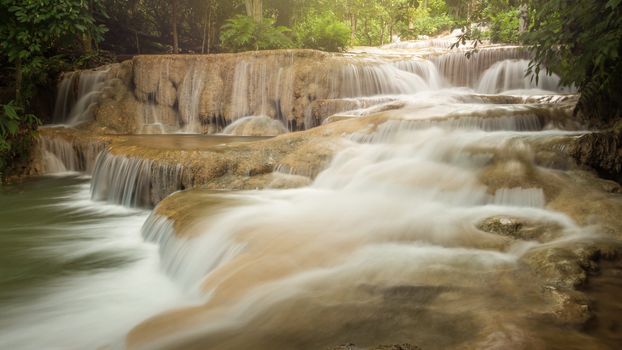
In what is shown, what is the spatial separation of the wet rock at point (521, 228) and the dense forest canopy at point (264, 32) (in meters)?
1.60

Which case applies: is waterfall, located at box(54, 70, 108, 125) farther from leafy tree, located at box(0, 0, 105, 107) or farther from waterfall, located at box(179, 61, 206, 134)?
leafy tree, located at box(0, 0, 105, 107)

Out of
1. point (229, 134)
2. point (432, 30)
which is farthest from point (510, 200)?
point (432, 30)

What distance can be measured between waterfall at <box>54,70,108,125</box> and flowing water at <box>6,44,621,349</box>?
18.4 ft

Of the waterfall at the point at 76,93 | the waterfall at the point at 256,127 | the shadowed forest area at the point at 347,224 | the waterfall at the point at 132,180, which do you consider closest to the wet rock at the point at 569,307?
the shadowed forest area at the point at 347,224

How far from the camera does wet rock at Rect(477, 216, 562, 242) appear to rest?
142 inches

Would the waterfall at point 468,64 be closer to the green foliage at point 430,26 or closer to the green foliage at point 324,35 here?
the green foliage at point 324,35

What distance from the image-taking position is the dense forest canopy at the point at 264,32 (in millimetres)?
4605

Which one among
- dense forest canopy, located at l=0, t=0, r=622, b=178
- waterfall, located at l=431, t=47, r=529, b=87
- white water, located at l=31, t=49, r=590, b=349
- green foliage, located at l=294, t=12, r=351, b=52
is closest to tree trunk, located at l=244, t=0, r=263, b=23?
dense forest canopy, located at l=0, t=0, r=622, b=178

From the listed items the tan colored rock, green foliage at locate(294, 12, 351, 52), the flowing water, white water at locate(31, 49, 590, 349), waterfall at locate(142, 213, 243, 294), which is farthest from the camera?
green foliage at locate(294, 12, 351, 52)

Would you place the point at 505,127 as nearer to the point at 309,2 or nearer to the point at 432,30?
the point at 309,2

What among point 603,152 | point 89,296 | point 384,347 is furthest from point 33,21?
point 603,152

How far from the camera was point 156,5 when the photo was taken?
22062 millimetres

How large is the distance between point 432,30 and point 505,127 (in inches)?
1036

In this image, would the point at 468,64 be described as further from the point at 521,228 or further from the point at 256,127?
the point at 521,228
